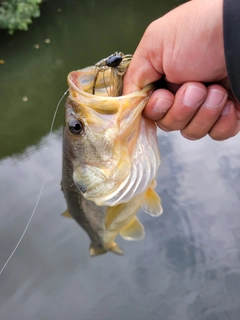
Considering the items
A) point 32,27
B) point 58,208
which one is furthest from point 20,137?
point 32,27

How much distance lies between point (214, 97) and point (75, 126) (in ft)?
1.58

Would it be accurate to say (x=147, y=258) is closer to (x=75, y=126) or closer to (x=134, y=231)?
(x=134, y=231)

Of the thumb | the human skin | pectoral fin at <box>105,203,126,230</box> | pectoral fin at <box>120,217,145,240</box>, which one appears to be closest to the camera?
the human skin

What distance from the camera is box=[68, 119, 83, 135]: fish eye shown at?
1.28m

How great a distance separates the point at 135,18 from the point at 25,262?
5.86m

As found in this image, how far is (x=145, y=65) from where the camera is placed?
1260 mm

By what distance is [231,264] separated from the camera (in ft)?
10.6

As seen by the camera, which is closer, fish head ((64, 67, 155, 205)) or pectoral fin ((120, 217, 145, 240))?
fish head ((64, 67, 155, 205))

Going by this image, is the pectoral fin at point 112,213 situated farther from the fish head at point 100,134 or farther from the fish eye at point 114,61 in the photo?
the fish eye at point 114,61

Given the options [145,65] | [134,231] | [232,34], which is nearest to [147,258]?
[134,231]

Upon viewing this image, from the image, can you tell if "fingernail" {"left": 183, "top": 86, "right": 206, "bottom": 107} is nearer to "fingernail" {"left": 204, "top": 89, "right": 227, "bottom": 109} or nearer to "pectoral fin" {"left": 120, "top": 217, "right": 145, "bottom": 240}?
"fingernail" {"left": 204, "top": 89, "right": 227, "bottom": 109}

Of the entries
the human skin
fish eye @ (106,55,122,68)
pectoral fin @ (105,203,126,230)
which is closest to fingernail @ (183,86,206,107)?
the human skin

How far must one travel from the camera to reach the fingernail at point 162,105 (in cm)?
127

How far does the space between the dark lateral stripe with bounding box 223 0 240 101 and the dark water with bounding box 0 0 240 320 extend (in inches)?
96.1
